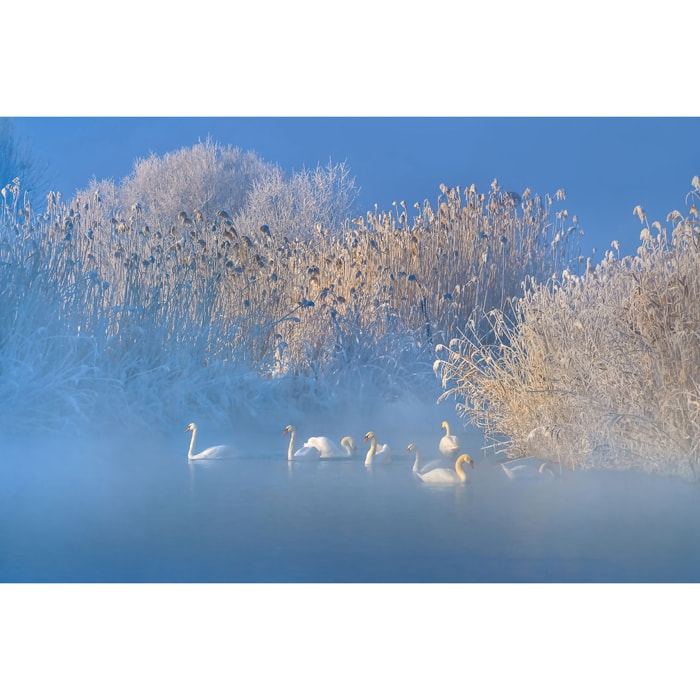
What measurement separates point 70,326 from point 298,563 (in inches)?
124

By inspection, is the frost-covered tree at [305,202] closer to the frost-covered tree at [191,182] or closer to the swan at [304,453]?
the frost-covered tree at [191,182]

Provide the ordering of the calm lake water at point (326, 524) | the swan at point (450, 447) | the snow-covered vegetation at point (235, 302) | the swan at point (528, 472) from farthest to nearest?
the snow-covered vegetation at point (235, 302) → the swan at point (450, 447) → the swan at point (528, 472) → the calm lake water at point (326, 524)

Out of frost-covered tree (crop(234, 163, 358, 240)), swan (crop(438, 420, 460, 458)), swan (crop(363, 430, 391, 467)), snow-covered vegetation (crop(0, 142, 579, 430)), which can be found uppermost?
frost-covered tree (crop(234, 163, 358, 240))

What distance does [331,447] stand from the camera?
16.2 feet

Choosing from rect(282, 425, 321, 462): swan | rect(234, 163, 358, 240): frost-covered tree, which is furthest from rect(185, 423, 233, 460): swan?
rect(234, 163, 358, 240): frost-covered tree

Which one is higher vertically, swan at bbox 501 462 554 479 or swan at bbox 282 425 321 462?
swan at bbox 282 425 321 462

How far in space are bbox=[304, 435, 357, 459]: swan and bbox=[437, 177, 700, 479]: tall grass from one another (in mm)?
782

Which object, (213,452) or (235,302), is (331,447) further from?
(235,302)

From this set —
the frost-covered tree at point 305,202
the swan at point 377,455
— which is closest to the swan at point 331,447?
the swan at point 377,455

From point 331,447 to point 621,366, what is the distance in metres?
1.47

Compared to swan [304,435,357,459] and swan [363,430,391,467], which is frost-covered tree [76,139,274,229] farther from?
swan [363,430,391,467]

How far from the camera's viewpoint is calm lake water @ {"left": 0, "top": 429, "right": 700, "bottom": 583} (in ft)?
10.2

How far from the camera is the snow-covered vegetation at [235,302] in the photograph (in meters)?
5.61

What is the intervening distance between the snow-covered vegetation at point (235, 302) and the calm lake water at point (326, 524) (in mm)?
937
